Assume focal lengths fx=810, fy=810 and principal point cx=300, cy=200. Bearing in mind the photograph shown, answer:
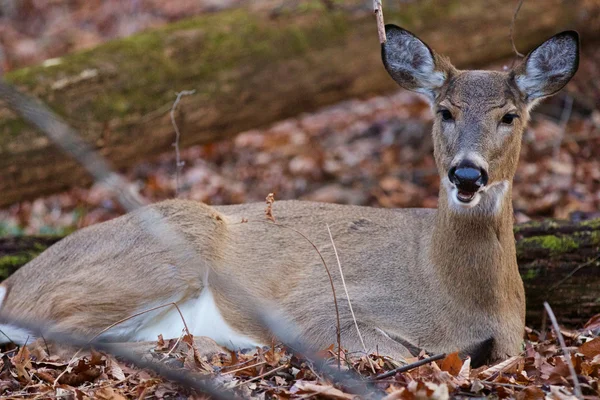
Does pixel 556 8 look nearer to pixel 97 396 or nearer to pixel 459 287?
pixel 459 287

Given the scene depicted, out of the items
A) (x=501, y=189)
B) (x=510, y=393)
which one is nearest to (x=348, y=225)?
(x=501, y=189)

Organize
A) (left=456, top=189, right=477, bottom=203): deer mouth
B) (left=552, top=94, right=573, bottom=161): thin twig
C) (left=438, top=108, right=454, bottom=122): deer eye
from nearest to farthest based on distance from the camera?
(left=456, top=189, right=477, bottom=203): deer mouth → (left=438, top=108, right=454, bottom=122): deer eye → (left=552, top=94, right=573, bottom=161): thin twig

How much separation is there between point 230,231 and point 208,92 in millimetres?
2423

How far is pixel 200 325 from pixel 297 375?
4.19 feet

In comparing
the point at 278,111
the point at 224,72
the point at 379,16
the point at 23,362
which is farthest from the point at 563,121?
the point at 23,362

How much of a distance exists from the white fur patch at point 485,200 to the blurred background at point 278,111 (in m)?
2.98

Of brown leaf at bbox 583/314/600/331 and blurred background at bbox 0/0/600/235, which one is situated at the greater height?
blurred background at bbox 0/0/600/235

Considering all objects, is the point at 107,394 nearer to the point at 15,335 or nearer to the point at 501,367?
the point at 15,335

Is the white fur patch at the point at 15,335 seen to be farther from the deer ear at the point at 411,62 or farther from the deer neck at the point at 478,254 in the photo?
the deer ear at the point at 411,62

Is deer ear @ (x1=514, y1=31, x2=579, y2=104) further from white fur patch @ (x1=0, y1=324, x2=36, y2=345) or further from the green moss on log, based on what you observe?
white fur patch @ (x1=0, y1=324, x2=36, y2=345)

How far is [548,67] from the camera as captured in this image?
4.95 meters

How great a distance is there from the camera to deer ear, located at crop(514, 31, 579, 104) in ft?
16.1

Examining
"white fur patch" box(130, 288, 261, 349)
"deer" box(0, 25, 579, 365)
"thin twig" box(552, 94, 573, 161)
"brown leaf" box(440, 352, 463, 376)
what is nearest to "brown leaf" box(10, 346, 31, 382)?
"deer" box(0, 25, 579, 365)

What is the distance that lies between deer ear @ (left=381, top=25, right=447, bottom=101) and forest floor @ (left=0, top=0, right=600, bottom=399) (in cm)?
173
